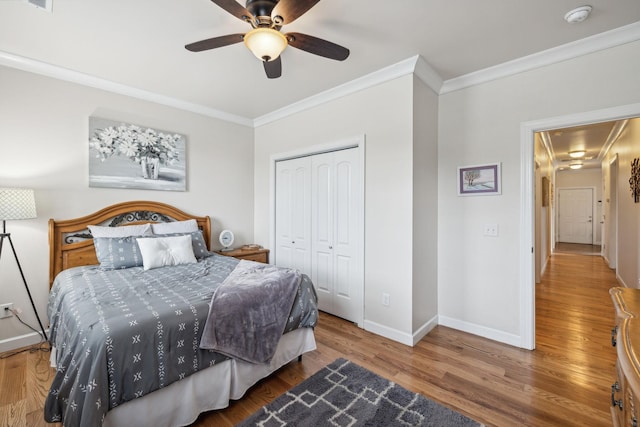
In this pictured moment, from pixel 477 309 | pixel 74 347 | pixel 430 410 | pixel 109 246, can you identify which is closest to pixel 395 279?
pixel 477 309

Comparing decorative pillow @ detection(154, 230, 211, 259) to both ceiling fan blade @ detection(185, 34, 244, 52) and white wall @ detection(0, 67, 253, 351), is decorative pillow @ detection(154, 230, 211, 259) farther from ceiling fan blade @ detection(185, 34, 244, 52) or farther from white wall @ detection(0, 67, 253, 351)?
ceiling fan blade @ detection(185, 34, 244, 52)

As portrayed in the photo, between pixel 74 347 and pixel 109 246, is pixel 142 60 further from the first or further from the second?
pixel 74 347

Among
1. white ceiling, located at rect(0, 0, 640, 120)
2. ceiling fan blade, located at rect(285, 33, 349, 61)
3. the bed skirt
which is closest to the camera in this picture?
the bed skirt

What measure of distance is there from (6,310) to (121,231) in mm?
1086

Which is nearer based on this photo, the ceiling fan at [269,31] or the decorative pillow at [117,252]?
the ceiling fan at [269,31]

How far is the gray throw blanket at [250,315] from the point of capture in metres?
1.72

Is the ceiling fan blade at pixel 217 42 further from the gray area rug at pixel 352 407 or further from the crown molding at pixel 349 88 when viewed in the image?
the gray area rug at pixel 352 407

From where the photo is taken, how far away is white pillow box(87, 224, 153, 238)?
2799 millimetres

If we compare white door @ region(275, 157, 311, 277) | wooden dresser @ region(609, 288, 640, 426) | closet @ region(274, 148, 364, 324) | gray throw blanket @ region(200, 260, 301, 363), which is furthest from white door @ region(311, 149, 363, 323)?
wooden dresser @ region(609, 288, 640, 426)

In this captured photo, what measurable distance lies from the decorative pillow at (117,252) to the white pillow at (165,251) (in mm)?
68

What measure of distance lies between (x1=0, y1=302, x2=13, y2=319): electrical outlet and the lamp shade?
2.92ft

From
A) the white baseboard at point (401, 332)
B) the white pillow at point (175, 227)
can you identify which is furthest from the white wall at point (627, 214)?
the white pillow at point (175, 227)

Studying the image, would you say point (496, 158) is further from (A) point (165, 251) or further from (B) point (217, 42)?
(A) point (165, 251)

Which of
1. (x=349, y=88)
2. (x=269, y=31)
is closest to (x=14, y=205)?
(x=269, y=31)
